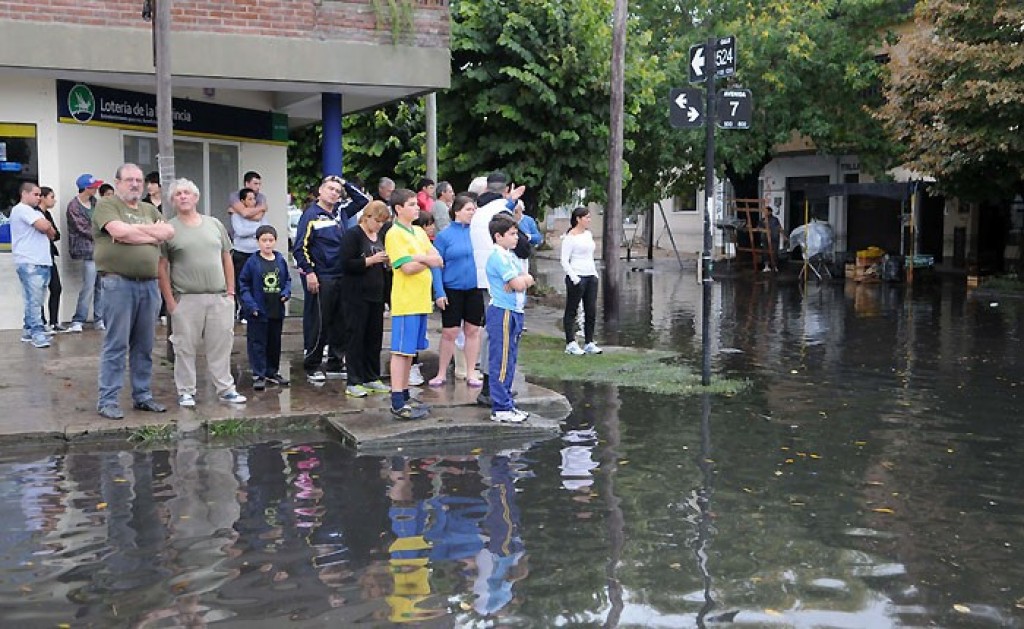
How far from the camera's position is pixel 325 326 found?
1020 cm

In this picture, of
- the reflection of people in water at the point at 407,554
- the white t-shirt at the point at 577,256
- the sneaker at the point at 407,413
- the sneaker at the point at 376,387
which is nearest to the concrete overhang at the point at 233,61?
the white t-shirt at the point at 577,256

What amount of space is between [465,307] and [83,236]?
5391 millimetres

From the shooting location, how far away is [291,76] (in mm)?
13258

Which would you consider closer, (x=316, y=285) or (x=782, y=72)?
(x=316, y=285)

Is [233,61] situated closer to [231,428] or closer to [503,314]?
[231,428]

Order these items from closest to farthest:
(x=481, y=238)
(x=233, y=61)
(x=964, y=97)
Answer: (x=481, y=238) < (x=233, y=61) < (x=964, y=97)

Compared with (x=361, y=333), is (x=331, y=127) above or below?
above

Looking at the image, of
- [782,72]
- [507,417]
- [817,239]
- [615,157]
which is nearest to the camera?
[507,417]

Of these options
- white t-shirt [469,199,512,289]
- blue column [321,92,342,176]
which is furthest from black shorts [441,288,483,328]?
blue column [321,92,342,176]

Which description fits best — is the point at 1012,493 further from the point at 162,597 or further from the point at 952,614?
the point at 162,597

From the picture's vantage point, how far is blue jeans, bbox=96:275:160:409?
838cm

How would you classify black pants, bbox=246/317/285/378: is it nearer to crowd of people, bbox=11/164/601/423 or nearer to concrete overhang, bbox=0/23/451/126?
crowd of people, bbox=11/164/601/423

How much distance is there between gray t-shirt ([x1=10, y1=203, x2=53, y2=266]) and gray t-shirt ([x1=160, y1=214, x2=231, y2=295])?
3690 millimetres

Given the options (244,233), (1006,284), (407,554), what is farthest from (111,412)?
(1006,284)
